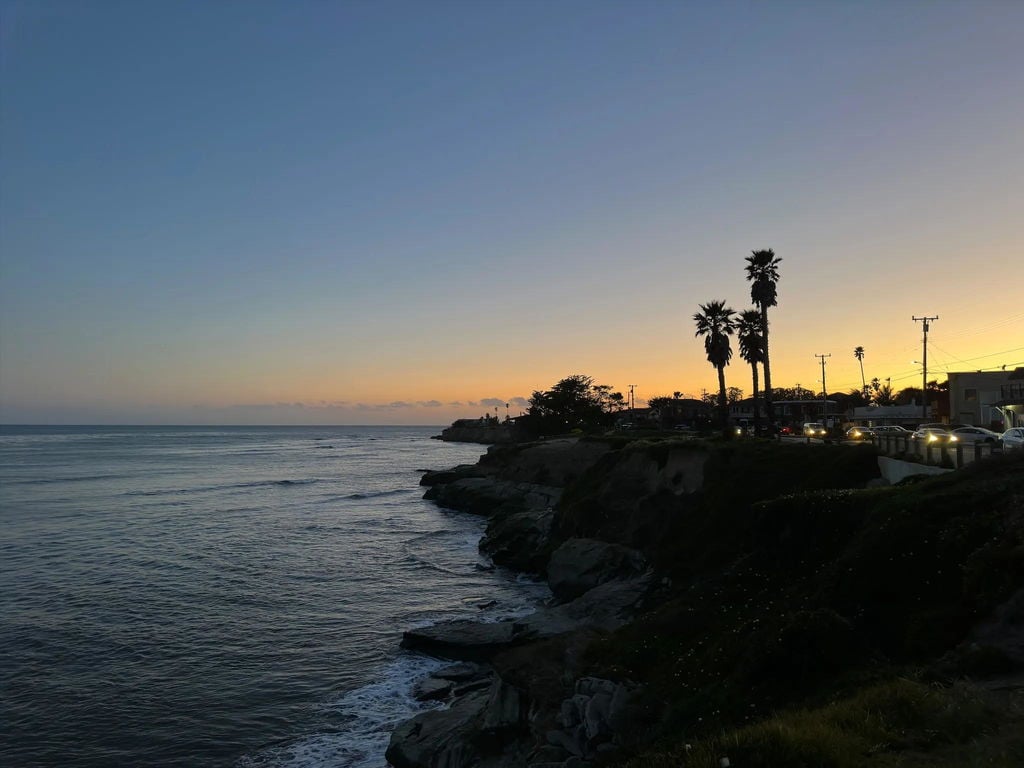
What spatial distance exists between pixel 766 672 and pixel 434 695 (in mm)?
13127

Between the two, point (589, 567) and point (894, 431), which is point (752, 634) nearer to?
point (589, 567)

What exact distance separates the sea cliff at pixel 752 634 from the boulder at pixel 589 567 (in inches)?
65.8

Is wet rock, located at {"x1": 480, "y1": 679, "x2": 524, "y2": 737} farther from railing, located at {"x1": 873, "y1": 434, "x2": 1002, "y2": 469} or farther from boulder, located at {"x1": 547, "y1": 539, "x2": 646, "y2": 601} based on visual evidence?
railing, located at {"x1": 873, "y1": 434, "x2": 1002, "y2": 469}

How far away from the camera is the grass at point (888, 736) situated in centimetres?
791

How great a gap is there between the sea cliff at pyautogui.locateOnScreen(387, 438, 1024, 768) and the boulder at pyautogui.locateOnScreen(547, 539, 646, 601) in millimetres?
1671

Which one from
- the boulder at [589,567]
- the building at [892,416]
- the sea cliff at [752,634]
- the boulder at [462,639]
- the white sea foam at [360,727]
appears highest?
the building at [892,416]

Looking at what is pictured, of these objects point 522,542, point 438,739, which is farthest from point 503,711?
point 522,542

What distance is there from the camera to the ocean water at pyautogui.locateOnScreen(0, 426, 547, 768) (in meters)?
19.7

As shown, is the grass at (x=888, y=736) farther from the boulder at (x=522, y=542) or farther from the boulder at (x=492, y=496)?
the boulder at (x=492, y=496)

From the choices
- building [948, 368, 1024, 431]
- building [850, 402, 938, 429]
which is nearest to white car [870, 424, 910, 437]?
building [948, 368, 1024, 431]

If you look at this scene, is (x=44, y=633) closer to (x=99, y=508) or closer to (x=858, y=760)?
(x=858, y=760)

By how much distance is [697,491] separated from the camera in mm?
37125

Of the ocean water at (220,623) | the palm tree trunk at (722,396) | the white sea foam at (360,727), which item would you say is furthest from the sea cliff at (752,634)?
the palm tree trunk at (722,396)

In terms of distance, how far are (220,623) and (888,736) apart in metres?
28.7
